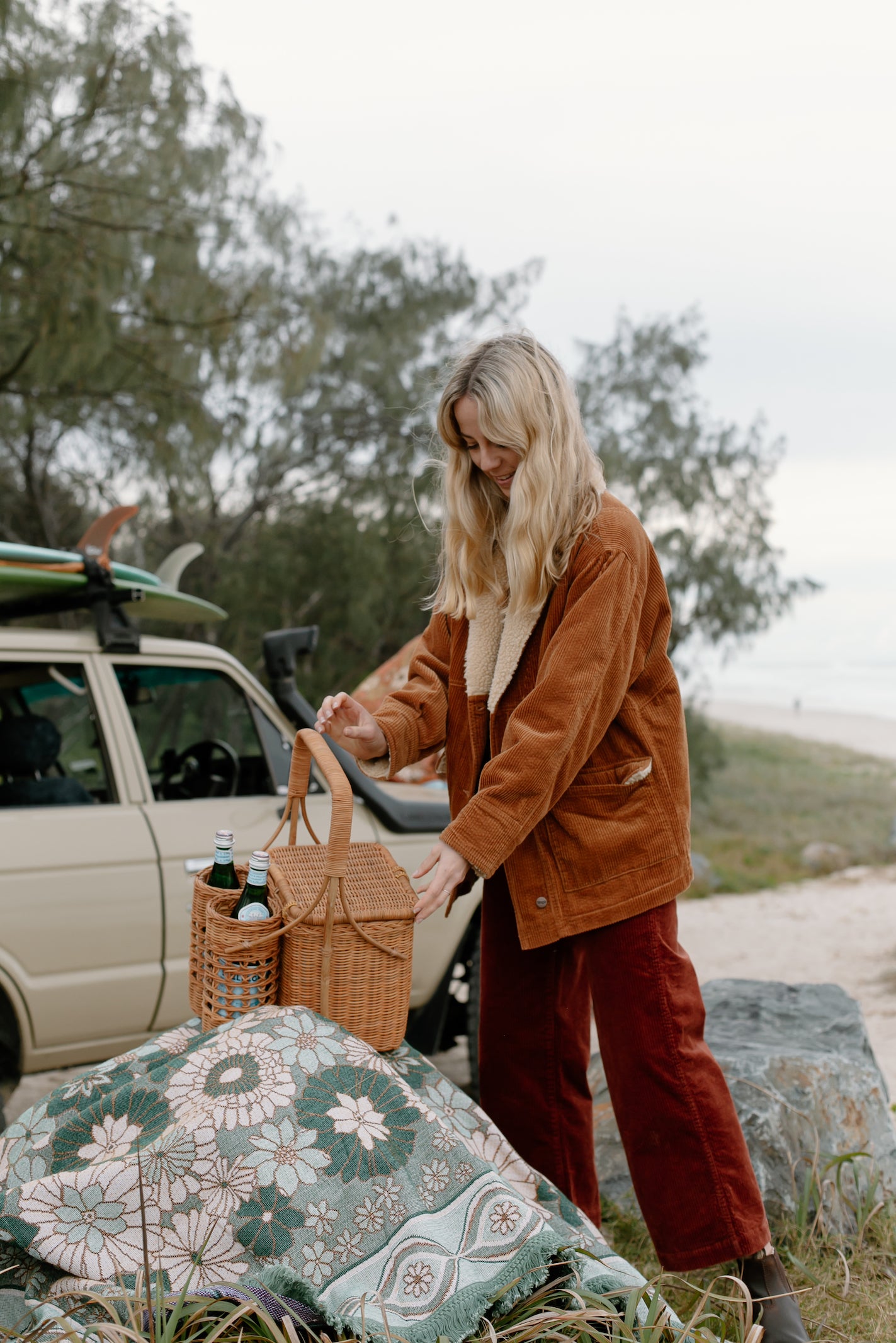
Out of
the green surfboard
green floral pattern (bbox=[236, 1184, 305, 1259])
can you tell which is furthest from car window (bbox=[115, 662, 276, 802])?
green floral pattern (bbox=[236, 1184, 305, 1259])

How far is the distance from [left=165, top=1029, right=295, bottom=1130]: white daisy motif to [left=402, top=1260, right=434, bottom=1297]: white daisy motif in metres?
0.34

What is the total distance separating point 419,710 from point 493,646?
25 centimetres

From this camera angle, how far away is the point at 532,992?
8.71ft

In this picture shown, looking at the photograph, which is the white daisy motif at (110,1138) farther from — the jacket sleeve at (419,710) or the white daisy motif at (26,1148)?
the jacket sleeve at (419,710)

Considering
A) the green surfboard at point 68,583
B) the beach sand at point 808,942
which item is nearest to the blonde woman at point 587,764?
the green surfboard at point 68,583

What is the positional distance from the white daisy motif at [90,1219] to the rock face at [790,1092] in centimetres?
159

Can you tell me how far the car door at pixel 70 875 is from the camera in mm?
3342

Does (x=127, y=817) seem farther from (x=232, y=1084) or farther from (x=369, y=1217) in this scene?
(x=369, y=1217)

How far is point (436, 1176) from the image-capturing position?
2023 millimetres

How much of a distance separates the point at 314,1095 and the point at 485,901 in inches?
30.6

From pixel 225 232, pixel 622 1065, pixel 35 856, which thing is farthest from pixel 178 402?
pixel 622 1065

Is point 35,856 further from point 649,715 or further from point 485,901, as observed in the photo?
point 649,715

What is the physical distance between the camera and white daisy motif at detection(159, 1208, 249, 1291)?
193 cm

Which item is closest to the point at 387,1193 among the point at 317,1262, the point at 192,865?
the point at 317,1262
